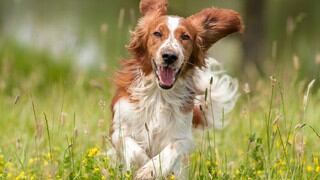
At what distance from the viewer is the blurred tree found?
18.4 m

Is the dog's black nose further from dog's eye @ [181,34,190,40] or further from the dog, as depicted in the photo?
dog's eye @ [181,34,190,40]

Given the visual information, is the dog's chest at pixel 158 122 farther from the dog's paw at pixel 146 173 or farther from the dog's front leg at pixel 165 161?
the dog's paw at pixel 146 173

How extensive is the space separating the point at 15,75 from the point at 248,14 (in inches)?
213

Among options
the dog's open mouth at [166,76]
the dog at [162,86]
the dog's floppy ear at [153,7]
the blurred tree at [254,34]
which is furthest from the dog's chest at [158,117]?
the blurred tree at [254,34]

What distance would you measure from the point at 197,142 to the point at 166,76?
4.44 ft

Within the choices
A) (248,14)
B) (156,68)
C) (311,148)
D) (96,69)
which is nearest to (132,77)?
(156,68)

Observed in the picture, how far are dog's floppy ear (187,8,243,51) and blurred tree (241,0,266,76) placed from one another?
10.6 meters

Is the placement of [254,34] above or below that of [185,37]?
below

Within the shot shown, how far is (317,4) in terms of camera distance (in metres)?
20.8

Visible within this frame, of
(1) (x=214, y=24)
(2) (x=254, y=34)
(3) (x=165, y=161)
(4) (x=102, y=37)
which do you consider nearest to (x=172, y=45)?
(3) (x=165, y=161)

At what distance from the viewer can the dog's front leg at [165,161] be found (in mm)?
6387

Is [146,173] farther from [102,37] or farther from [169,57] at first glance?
[102,37]

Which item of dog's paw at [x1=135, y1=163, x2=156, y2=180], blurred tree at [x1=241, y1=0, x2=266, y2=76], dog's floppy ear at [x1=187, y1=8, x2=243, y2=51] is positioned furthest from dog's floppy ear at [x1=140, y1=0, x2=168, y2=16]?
blurred tree at [x1=241, y1=0, x2=266, y2=76]

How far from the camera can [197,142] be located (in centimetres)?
786
